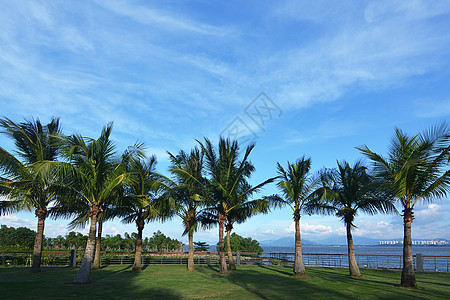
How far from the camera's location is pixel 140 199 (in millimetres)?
19297

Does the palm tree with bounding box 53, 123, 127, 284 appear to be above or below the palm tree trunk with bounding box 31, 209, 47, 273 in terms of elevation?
above

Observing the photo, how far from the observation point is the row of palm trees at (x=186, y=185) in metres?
13.5

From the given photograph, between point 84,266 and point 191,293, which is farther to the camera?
point 84,266

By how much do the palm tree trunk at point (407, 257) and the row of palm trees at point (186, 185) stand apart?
4 cm

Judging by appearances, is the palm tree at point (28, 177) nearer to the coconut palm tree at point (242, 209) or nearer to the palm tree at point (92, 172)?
the palm tree at point (92, 172)

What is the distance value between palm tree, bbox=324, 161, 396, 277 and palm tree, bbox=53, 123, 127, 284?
12.4 m

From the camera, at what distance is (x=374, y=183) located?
14.7m

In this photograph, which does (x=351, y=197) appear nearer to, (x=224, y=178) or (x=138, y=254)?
(x=224, y=178)

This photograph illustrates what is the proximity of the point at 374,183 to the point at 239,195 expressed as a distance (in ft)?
29.8

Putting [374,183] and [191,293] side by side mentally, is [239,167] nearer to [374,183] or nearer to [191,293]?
[374,183]

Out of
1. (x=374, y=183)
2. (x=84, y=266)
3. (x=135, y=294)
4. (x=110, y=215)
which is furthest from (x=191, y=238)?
(x=374, y=183)

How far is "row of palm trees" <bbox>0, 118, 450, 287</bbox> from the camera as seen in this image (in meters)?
13.5

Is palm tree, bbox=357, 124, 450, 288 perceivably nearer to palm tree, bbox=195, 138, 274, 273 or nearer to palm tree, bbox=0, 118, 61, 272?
palm tree, bbox=195, 138, 274, 273

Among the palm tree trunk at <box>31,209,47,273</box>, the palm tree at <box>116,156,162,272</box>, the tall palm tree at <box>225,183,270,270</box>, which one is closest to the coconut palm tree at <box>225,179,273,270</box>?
the tall palm tree at <box>225,183,270,270</box>
